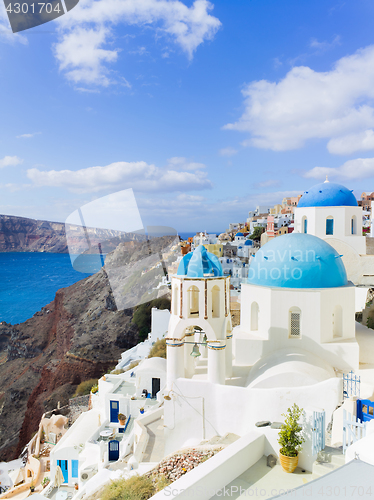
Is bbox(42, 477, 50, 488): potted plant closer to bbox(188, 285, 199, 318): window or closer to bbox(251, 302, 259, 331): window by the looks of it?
bbox(188, 285, 199, 318): window

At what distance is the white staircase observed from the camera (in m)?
4.96

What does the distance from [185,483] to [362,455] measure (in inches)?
80.6

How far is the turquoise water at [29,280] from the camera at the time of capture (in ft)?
167

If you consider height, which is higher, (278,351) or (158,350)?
(278,351)

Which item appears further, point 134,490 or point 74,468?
point 74,468

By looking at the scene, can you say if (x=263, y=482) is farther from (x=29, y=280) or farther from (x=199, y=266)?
(x=29, y=280)

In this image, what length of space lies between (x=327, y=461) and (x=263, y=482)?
107 cm

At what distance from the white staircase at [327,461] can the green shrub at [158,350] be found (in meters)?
17.4

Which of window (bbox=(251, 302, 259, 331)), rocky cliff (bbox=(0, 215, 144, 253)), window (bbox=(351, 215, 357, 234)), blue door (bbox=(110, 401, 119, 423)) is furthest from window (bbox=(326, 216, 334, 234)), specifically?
rocky cliff (bbox=(0, 215, 144, 253))

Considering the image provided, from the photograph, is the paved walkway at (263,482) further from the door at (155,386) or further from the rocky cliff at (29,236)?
the rocky cliff at (29,236)

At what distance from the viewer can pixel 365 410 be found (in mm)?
6383

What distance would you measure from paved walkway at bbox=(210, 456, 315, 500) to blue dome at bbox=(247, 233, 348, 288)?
538cm

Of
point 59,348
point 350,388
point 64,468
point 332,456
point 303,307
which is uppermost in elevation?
point 303,307

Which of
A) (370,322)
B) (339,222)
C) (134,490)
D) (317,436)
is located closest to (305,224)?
(339,222)
